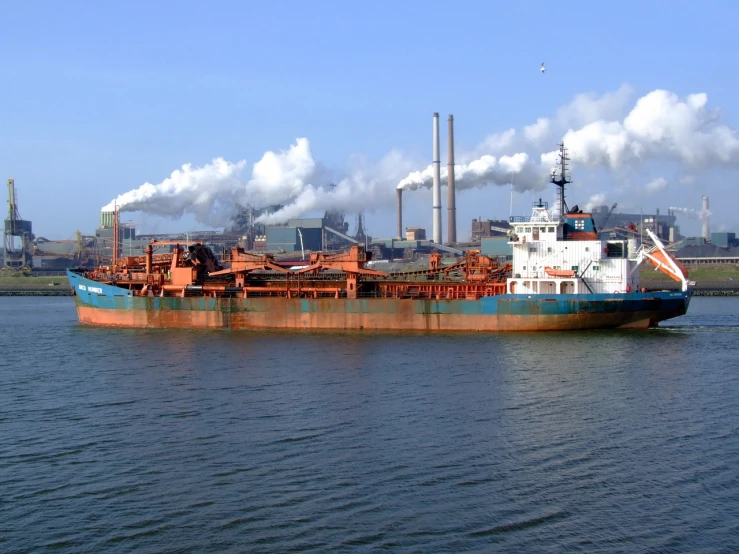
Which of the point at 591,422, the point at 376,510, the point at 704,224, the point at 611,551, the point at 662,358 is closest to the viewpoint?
the point at 611,551

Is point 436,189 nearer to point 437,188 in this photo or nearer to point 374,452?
point 437,188

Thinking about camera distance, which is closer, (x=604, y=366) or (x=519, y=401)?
(x=519, y=401)

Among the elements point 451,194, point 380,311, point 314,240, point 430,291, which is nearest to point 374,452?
point 380,311

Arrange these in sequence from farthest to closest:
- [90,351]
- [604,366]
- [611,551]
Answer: [90,351] < [604,366] < [611,551]

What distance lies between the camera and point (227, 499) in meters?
14.7

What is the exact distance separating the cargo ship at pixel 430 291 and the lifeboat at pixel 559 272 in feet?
0.16

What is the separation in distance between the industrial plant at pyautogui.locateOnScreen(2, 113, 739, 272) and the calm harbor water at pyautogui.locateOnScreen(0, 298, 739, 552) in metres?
76.7

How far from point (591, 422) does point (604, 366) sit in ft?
27.9

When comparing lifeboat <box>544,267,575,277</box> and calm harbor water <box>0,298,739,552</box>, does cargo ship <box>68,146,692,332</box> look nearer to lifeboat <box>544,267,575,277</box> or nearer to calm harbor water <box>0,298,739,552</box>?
lifeboat <box>544,267,575,277</box>

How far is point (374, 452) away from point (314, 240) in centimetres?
12778

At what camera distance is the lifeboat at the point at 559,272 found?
3788 cm

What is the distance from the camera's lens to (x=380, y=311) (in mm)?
40250

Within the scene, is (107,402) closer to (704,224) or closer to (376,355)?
(376,355)

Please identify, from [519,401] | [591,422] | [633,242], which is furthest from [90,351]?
[633,242]
